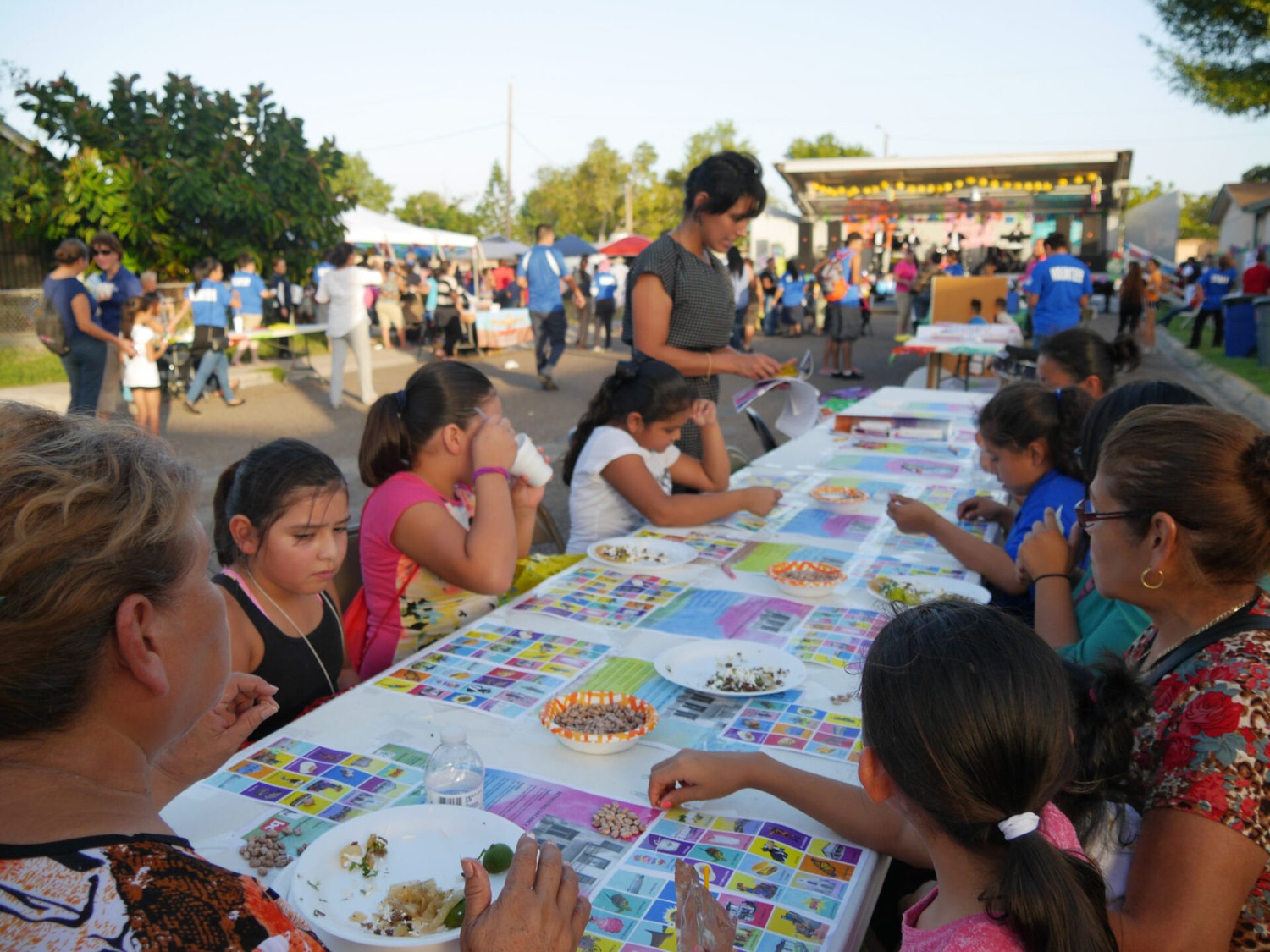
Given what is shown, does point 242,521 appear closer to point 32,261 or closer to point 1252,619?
point 1252,619

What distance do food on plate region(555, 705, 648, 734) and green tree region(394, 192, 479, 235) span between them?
49.7m

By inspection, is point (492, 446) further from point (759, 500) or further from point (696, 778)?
point (696, 778)

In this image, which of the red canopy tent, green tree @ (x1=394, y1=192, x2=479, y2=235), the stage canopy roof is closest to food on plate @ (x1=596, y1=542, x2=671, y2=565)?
the red canopy tent

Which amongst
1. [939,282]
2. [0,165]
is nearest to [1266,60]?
[939,282]

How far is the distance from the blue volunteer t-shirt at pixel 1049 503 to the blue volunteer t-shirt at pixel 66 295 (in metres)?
7.95

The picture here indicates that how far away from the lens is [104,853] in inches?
33.8

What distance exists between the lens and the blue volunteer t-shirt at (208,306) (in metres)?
10.9

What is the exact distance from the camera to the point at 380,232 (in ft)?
60.5

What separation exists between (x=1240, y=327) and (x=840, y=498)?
14.6 meters

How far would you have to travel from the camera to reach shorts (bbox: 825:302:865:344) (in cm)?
1343

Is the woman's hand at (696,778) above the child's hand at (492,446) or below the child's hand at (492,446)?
below

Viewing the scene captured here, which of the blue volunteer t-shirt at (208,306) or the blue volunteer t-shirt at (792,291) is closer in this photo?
the blue volunteer t-shirt at (208,306)

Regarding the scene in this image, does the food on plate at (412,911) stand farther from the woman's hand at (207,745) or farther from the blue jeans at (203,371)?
the blue jeans at (203,371)

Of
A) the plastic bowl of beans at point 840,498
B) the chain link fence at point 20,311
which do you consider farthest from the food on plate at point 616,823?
the chain link fence at point 20,311
